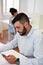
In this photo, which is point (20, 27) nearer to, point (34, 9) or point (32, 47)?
point (32, 47)

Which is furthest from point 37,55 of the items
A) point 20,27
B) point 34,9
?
point 34,9

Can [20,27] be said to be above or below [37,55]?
above

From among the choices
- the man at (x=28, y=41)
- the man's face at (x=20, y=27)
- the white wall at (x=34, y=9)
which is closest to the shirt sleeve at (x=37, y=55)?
the man at (x=28, y=41)

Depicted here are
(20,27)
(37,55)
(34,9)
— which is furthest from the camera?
(34,9)

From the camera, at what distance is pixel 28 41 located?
1.60 metres

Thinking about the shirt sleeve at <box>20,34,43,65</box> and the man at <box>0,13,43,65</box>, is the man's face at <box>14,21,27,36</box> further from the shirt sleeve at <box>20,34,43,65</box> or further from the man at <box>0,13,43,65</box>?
the shirt sleeve at <box>20,34,43,65</box>

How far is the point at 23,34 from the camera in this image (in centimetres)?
158

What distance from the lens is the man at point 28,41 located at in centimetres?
137

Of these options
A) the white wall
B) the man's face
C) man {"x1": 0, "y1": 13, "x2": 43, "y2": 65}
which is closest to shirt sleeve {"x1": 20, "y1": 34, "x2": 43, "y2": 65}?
man {"x1": 0, "y1": 13, "x2": 43, "y2": 65}

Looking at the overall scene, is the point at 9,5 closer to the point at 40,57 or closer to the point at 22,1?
the point at 22,1

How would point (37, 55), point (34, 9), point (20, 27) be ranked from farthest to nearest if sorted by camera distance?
point (34, 9), point (20, 27), point (37, 55)

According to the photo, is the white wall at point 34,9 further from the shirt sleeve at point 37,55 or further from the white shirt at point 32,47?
the shirt sleeve at point 37,55

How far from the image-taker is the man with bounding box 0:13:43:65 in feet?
4.49

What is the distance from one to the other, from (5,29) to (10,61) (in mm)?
4181
